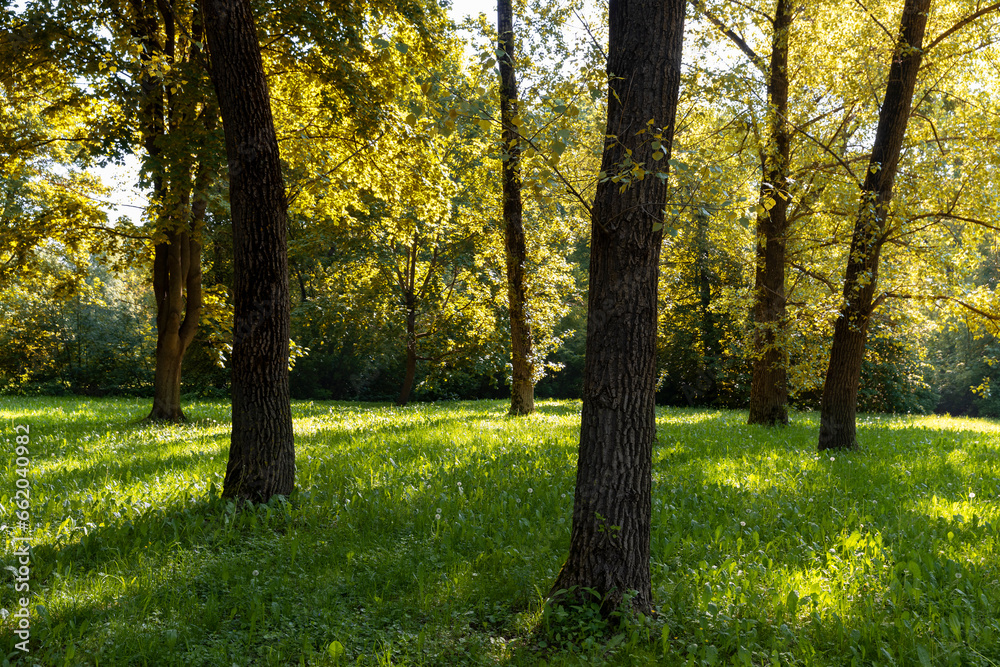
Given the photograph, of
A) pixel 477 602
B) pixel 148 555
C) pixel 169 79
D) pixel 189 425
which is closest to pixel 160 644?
pixel 148 555

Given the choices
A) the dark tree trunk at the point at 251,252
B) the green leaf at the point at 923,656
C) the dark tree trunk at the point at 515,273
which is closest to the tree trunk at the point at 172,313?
the dark tree trunk at the point at 515,273

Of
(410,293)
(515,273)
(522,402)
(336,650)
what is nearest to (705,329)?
(410,293)

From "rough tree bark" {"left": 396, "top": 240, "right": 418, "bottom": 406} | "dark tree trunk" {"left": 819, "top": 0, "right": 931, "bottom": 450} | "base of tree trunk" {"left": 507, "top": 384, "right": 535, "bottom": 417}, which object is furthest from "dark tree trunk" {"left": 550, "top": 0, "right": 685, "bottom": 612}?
"rough tree bark" {"left": 396, "top": 240, "right": 418, "bottom": 406}

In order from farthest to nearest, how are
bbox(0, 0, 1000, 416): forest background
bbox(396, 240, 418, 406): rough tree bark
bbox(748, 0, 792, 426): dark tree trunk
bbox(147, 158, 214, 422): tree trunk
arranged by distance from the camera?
bbox(396, 240, 418, 406): rough tree bark, bbox(147, 158, 214, 422): tree trunk, bbox(748, 0, 792, 426): dark tree trunk, bbox(0, 0, 1000, 416): forest background

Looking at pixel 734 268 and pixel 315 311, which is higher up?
pixel 734 268

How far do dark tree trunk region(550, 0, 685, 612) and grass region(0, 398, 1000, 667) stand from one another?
413 millimetres

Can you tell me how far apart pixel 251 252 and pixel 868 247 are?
340 inches

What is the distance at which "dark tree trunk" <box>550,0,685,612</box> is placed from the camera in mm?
3631

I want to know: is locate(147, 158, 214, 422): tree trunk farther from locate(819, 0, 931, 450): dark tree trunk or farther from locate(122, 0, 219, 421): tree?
locate(819, 0, 931, 450): dark tree trunk

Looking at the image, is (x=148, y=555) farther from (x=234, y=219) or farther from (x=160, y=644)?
(x=234, y=219)

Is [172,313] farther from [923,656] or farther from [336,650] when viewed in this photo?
[923,656]

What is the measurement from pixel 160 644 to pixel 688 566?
3.62 meters

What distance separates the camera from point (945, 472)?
765 centimetres

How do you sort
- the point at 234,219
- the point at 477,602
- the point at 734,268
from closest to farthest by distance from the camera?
the point at 477,602
the point at 234,219
the point at 734,268
